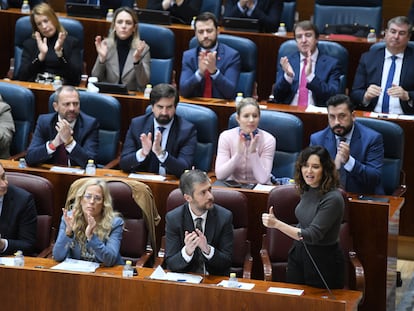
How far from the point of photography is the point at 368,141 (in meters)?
5.55

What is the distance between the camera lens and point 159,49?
7.06 metres

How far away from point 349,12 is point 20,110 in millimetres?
2678

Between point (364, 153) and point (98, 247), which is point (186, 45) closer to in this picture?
point (364, 153)

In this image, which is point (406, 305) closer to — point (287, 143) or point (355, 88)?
point (287, 143)

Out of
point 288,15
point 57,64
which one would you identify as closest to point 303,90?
point 288,15

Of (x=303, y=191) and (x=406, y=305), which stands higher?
(x=303, y=191)

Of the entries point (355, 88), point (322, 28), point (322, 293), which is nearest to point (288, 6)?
point (322, 28)

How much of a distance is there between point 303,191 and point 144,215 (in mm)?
826

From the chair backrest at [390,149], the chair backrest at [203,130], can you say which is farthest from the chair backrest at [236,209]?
the chair backrest at [390,149]

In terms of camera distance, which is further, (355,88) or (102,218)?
(355,88)

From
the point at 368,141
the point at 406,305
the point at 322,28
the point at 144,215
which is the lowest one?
the point at 406,305

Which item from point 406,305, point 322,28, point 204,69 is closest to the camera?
point 406,305

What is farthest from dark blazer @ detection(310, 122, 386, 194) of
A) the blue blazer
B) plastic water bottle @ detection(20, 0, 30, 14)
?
plastic water bottle @ detection(20, 0, 30, 14)

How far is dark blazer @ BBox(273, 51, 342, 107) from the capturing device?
6.49m
